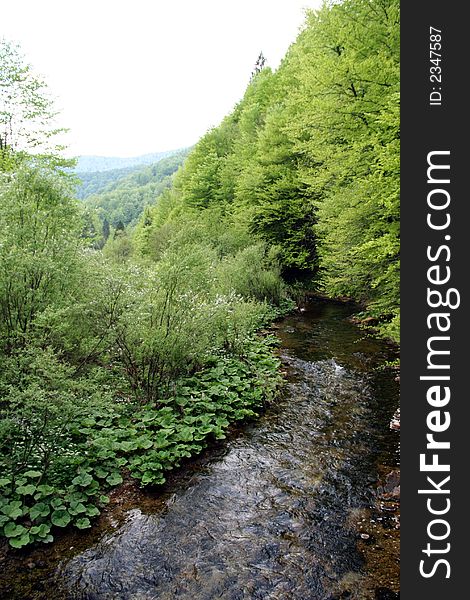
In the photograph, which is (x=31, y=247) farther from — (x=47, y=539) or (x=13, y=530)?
(x=47, y=539)

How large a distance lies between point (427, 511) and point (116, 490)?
11.3 ft

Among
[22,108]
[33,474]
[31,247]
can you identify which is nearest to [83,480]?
[33,474]

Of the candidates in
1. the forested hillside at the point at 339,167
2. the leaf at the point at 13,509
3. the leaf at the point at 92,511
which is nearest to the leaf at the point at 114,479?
the leaf at the point at 92,511

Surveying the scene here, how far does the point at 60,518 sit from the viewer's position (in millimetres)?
3934

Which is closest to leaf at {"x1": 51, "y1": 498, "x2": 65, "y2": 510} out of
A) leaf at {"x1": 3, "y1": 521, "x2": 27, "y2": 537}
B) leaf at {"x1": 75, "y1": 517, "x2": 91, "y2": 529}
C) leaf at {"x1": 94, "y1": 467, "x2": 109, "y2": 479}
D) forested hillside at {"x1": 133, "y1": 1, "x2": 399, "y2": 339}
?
leaf at {"x1": 75, "y1": 517, "x2": 91, "y2": 529}

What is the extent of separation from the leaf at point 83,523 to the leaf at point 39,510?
32 centimetres

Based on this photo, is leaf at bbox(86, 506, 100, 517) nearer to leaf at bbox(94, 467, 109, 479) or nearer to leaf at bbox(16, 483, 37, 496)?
leaf at bbox(94, 467, 109, 479)

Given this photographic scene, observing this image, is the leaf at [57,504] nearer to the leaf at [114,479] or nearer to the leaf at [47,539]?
the leaf at [47,539]

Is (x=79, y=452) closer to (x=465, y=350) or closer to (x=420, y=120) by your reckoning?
(x=465, y=350)

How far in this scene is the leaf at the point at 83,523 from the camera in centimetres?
393

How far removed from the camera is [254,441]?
5961 mm

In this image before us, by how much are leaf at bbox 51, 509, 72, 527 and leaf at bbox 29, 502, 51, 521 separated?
78mm

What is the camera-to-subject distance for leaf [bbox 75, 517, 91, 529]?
12.9 ft

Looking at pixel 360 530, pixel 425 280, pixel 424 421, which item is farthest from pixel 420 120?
pixel 360 530
